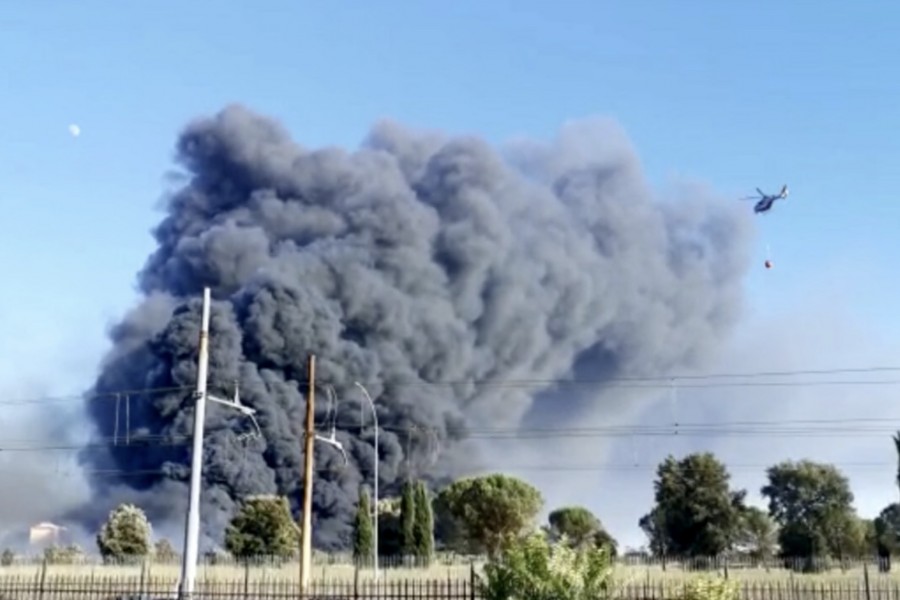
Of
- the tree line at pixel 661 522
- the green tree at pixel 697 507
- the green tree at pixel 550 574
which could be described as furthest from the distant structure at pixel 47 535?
the green tree at pixel 550 574

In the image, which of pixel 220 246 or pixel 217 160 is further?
pixel 217 160

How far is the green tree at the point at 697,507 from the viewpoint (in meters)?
72.6

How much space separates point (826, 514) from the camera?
76.9m

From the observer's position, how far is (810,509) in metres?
79.4

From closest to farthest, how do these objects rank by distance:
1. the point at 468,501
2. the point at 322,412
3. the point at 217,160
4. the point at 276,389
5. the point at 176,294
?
the point at 468,501, the point at 276,389, the point at 322,412, the point at 176,294, the point at 217,160

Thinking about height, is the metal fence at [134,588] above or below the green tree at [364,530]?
below

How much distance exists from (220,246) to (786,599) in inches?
3332

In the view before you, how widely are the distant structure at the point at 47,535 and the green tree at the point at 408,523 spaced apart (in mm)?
49420

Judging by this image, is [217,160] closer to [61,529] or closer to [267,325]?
[267,325]

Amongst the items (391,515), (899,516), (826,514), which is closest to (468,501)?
(391,515)

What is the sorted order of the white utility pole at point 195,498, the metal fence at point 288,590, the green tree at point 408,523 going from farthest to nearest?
1. the green tree at point 408,523
2. the metal fence at point 288,590
3. the white utility pole at point 195,498

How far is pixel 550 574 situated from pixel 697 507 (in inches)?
2329

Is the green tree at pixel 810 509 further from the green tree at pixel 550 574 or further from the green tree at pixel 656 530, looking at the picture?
the green tree at pixel 550 574

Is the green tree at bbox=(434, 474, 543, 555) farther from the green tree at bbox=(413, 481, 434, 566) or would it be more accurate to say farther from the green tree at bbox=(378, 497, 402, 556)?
the green tree at bbox=(413, 481, 434, 566)
